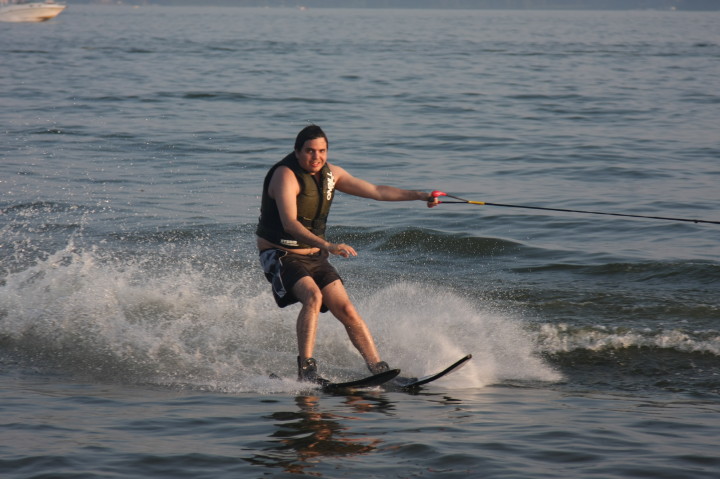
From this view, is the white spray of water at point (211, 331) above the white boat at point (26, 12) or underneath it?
underneath

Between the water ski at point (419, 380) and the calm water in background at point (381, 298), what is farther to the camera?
the water ski at point (419, 380)

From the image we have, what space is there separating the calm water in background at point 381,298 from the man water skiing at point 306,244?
42 centimetres

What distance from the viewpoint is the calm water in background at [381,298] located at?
16.2 feet

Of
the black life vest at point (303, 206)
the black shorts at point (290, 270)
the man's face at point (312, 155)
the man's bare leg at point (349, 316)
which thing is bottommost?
the man's bare leg at point (349, 316)

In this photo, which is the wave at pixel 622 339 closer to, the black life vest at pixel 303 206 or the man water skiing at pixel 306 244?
the man water skiing at pixel 306 244

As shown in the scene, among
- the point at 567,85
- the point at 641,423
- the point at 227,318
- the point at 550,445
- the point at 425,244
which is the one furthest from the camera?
the point at 567,85

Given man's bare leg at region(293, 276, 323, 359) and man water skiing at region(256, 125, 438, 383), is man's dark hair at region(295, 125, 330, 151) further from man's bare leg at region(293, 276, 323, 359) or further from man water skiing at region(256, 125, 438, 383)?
man's bare leg at region(293, 276, 323, 359)

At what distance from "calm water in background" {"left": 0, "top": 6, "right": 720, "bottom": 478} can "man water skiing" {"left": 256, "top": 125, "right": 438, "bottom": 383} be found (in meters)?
0.42

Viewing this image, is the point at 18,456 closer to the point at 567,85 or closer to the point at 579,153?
the point at 579,153

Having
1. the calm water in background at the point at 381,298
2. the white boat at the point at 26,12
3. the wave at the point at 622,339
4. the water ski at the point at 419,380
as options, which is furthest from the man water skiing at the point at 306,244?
the white boat at the point at 26,12

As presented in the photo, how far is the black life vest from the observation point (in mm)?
6164

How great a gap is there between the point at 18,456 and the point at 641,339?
4920 mm

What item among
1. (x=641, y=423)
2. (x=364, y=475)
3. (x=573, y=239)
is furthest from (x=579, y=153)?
(x=364, y=475)

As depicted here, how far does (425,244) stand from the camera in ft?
36.7
